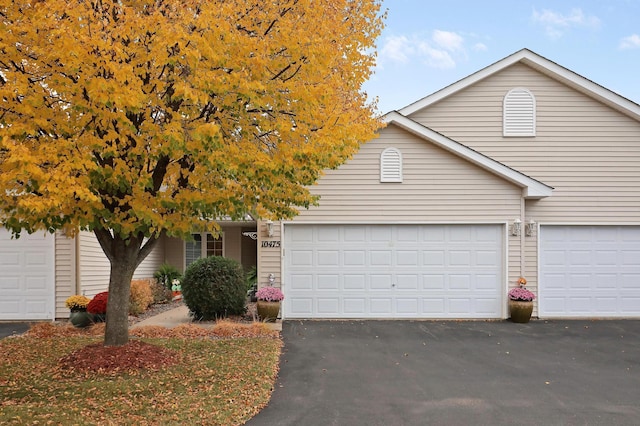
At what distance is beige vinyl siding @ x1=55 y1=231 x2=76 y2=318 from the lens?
13.3m

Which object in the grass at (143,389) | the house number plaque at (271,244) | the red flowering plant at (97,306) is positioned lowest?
the grass at (143,389)

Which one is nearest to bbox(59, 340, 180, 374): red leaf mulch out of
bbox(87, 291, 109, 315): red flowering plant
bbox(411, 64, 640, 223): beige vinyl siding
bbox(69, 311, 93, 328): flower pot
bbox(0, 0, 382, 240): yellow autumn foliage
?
bbox(0, 0, 382, 240): yellow autumn foliage

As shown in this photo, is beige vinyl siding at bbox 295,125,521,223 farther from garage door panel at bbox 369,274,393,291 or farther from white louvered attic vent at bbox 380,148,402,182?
garage door panel at bbox 369,274,393,291

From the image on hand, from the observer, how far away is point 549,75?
48.3 ft

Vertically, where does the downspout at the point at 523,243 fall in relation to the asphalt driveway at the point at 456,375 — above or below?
above

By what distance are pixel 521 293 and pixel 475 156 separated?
3421 mm

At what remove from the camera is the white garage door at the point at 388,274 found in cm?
1363

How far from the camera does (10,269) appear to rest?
1341 cm

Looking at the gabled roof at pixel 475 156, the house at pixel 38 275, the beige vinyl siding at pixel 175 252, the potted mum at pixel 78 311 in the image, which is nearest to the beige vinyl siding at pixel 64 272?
the house at pixel 38 275

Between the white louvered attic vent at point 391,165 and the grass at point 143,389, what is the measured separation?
5517 millimetres

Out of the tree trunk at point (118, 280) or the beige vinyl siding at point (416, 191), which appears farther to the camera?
the beige vinyl siding at point (416, 191)

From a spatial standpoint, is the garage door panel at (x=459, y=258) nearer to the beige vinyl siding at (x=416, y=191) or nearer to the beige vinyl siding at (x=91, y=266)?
the beige vinyl siding at (x=416, y=191)

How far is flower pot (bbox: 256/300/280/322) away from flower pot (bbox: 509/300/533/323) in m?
5.60

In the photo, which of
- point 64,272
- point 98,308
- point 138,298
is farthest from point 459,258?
point 64,272
